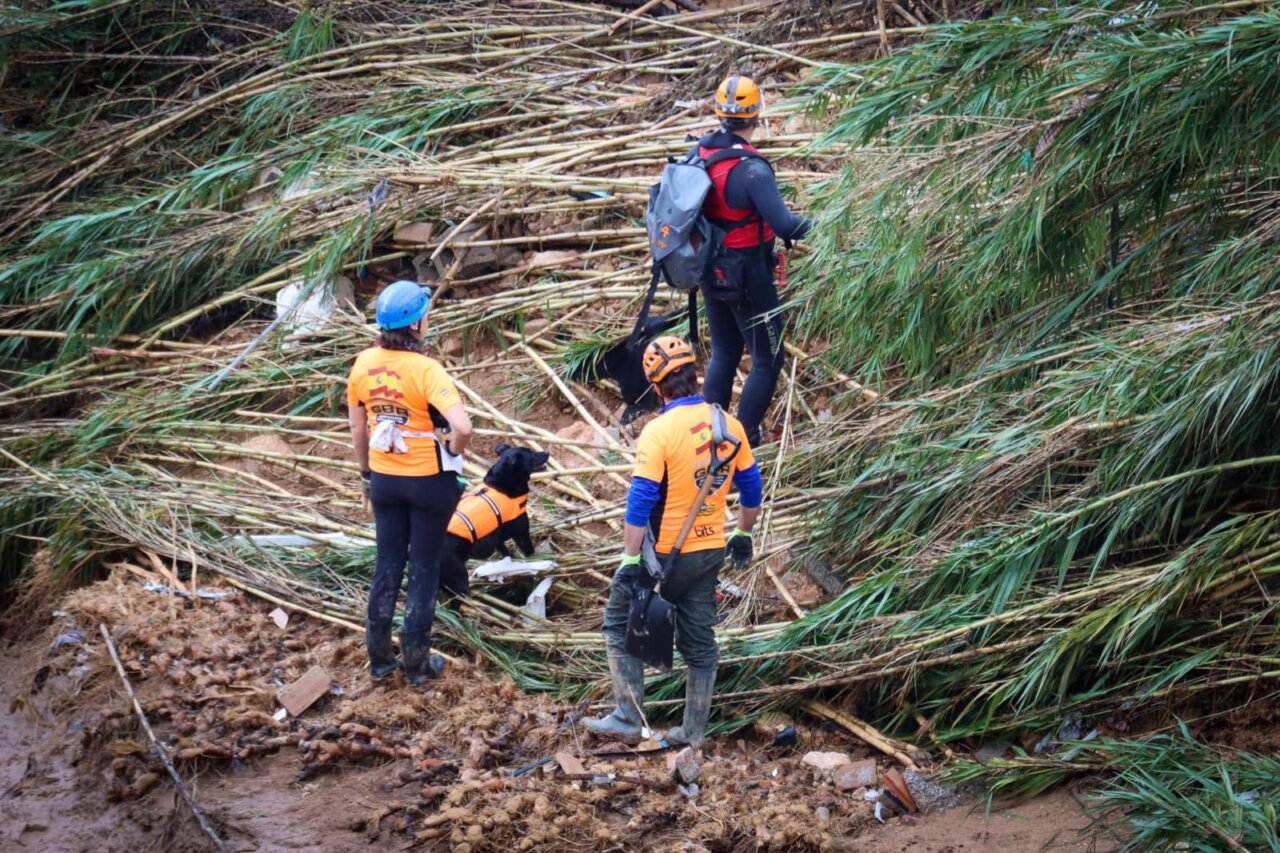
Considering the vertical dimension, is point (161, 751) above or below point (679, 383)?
below

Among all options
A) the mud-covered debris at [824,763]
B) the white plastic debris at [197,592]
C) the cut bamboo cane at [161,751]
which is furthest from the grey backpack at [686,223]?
the cut bamboo cane at [161,751]

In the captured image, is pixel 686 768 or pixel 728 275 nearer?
A: pixel 686 768

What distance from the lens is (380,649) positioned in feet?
20.1

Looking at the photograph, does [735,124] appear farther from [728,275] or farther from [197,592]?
[197,592]

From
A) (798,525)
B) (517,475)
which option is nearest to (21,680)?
(517,475)

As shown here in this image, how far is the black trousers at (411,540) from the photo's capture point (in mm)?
5816

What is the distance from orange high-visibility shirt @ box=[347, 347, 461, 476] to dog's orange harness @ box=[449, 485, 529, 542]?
733 millimetres

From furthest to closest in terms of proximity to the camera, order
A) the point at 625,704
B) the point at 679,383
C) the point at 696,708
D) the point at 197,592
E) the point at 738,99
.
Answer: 1. the point at 197,592
2. the point at 738,99
3. the point at 625,704
4. the point at 696,708
5. the point at 679,383

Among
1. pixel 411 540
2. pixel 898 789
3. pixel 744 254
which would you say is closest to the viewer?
pixel 898 789

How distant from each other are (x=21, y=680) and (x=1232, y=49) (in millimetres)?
6369

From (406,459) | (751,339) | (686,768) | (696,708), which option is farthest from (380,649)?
(751,339)

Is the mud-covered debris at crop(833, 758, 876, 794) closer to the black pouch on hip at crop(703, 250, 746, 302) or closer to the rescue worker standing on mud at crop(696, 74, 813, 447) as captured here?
the rescue worker standing on mud at crop(696, 74, 813, 447)

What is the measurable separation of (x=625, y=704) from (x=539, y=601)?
118 centimetres

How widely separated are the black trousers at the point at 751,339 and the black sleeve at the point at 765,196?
0.26 meters
